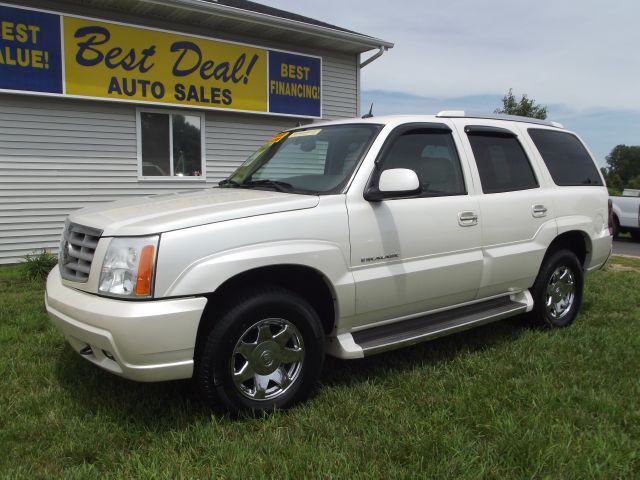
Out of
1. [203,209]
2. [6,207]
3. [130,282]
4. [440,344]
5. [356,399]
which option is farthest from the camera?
[6,207]

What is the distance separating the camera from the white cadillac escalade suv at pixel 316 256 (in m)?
2.77

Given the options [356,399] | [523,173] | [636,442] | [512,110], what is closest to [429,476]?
[356,399]

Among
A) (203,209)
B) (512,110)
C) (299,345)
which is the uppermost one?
(512,110)

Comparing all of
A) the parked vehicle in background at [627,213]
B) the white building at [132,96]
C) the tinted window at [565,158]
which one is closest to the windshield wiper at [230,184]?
the tinted window at [565,158]

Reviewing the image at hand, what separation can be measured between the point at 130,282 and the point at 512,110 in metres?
34.7

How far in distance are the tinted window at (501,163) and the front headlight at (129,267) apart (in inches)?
104

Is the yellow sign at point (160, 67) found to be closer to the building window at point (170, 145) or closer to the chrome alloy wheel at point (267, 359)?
the building window at point (170, 145)

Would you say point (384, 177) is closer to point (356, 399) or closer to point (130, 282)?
point (356, 399)

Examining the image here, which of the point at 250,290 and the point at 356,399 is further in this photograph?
the point at 356,399

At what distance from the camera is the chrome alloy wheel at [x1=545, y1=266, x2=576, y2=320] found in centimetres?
489

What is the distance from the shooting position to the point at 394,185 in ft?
11.0

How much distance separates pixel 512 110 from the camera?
3366cm

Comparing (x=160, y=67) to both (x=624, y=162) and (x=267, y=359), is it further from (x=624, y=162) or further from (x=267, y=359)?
(x=624, y=162)

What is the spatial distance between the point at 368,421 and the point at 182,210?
163cm
